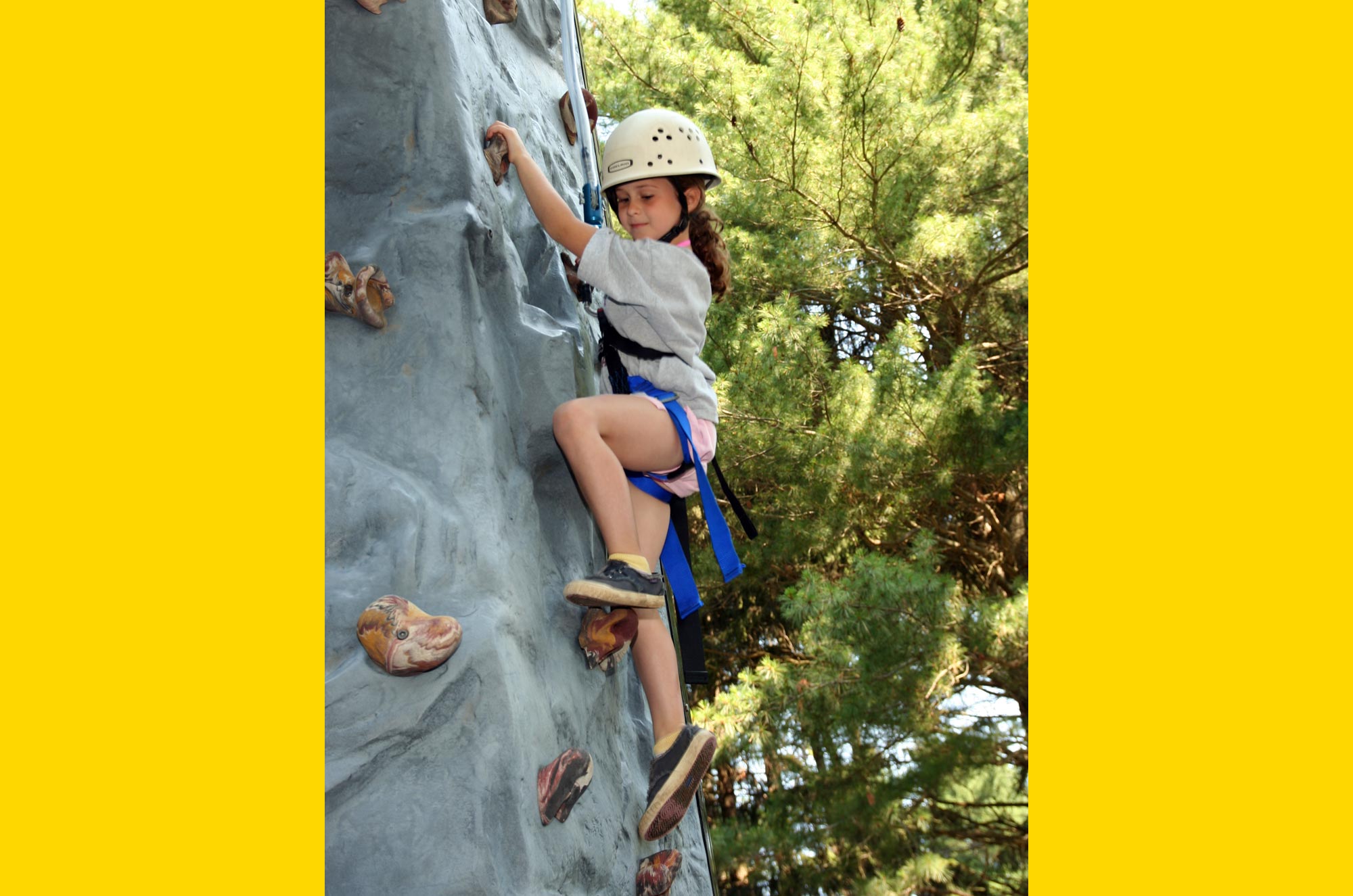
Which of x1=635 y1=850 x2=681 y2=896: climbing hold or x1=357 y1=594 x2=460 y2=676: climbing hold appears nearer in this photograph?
x1=357 y1=594 x2=460 y2=676: climbing hold

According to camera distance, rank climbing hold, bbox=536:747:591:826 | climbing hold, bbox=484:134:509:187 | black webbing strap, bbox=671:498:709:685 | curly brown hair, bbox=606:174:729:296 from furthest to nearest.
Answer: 1. black webbing strap, bbox=671:498:709:685
2. curly brown hair, bbox=606:174:729:296
3. climbing hold, bbox=484:134:509:187
4. climbing hold, bbox=536:747:591:826

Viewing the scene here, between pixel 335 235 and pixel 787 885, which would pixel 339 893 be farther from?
pixel 787 885

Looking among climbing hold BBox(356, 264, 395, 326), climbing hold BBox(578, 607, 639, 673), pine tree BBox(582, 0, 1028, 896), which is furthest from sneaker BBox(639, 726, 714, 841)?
Answer: pine tree BBox(582, 0, 1028, 896)

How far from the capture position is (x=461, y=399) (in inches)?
66.5

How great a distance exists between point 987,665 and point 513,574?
11.0ft

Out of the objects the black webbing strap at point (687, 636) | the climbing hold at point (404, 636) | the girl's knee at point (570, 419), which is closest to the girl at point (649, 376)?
the girl's knee at point (570, 419)

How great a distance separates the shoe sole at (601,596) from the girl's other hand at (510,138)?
2.44ft

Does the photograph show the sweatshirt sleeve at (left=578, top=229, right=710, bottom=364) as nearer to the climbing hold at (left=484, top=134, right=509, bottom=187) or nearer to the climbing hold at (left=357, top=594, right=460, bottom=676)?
the climbing hold at (left=484, top=134, right=509, bottom=187)

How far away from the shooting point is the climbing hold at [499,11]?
83.3 inches

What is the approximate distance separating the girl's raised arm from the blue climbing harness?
0.28 metres

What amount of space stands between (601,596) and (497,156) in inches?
30.1

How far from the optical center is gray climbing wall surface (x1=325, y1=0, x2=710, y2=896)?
1.44 meters

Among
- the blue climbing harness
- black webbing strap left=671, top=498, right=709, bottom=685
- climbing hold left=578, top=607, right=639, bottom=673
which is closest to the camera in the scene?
climbing hold left=578, top=607, right=639, bottom=673

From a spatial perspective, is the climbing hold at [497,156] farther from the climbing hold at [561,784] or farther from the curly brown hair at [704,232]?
the climbing hold at [561,784]
